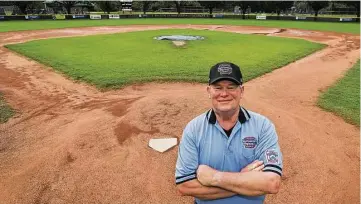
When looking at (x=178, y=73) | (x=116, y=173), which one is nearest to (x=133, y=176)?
(x=116, y=173)

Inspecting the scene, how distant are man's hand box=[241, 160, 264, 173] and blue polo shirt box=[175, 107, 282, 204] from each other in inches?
1.7

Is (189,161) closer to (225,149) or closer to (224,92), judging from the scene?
(225,149)

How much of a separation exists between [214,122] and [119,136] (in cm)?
450

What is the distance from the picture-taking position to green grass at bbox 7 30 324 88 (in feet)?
40.5

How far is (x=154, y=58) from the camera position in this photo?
631 inches

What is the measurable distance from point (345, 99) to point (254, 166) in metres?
8.44

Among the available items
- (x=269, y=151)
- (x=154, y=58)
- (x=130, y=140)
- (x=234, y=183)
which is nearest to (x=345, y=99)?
(x=130, y=140)

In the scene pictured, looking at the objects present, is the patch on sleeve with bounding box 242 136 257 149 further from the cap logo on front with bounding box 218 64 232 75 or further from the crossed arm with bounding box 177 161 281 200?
the cap logo on front with bounding box 218 64 232 75

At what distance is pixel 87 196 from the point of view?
16.7 feet

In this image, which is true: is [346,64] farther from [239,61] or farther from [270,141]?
[270,141]

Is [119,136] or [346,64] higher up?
[346,64]

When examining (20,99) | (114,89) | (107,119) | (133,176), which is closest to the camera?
(133,176)

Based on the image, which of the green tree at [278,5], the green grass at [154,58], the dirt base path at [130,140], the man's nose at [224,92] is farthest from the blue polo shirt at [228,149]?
the green tree at [278,5]

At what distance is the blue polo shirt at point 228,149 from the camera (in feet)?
9.89
